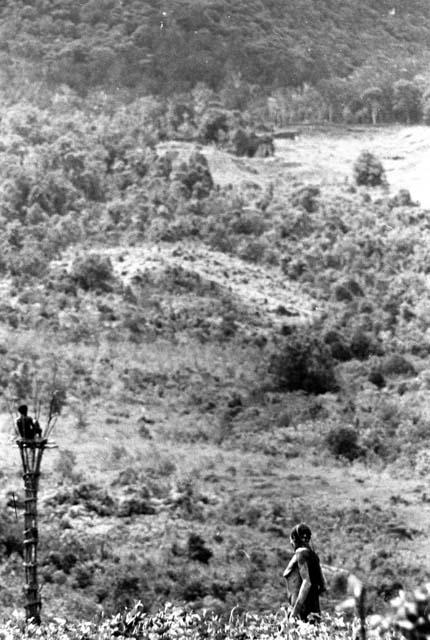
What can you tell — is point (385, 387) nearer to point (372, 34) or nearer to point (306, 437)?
point (306, 437)

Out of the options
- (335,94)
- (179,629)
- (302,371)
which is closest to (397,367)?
(302,371)

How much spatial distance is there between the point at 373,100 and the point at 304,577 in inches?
3126

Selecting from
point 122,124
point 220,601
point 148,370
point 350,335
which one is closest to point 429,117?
point 122,124

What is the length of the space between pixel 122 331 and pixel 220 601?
20.5 meters

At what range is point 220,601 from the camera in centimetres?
2764

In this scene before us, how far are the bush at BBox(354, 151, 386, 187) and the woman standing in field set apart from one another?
2393 inches

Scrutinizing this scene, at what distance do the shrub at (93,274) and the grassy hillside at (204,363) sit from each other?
15 centimetres

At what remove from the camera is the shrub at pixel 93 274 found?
5141 cm

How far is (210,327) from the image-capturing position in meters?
48.0

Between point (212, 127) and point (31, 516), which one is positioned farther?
point (212, 127)

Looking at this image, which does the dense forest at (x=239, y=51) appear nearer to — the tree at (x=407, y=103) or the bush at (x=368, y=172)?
the tree at (x=407, y=103)

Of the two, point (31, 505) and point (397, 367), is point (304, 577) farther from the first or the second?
point (397, 367)

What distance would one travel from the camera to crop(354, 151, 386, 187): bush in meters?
71.0

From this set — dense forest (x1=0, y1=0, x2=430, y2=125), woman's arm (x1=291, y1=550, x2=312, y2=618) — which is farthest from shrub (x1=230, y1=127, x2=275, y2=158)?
woman's arm (x1=291, y1=550, x2=312, y2=618)
